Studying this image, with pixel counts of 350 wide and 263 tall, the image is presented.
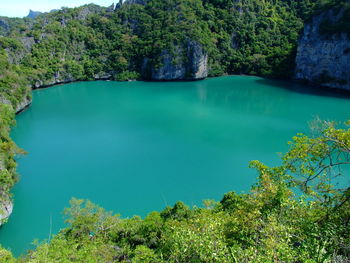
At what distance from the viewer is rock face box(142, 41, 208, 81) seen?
50.4 meters

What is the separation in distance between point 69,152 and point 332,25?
139 ft

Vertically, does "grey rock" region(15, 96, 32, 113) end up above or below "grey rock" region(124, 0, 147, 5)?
below

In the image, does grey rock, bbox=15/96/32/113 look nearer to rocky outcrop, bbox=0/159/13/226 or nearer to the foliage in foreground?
rocky outcrop, bbox=0/159/13/226

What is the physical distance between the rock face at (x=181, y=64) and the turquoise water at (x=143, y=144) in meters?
9.22

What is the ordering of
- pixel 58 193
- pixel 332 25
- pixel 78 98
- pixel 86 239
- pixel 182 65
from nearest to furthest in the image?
pixel 86 239 < pixel 58 193 < pixel 78 98 < pixel 332 25 < pixel 182 65

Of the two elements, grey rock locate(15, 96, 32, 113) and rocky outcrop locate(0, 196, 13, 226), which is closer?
rocky outcrop locate(0, 196, 13, 226)

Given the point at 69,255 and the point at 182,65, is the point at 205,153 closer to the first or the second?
the point at 69,255

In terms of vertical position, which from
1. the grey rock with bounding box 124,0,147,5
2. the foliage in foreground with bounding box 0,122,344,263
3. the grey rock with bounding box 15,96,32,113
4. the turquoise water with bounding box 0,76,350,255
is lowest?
the turquoise water with bounding box 0,76,350,255

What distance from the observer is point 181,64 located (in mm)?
50812

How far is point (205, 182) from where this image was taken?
55.3ft

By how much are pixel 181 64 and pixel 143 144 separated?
31200mm

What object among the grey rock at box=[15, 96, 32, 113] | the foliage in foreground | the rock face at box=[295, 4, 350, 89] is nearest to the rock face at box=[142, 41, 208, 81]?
the rock face at box=[295, 4, 350, 89]

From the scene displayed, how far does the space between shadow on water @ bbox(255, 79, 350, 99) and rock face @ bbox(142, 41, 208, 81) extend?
35.8ft

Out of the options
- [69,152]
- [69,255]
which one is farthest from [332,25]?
[69,255]
